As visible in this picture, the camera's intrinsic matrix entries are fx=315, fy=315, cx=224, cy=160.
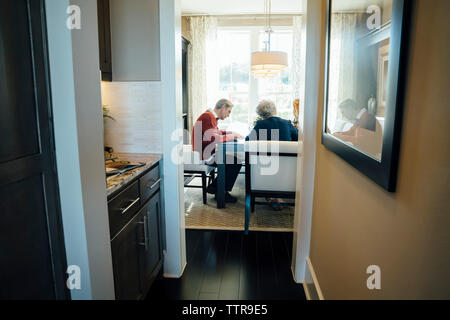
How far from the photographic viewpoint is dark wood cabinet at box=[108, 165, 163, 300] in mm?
1510

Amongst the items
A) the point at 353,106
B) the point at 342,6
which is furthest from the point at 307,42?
the point at 353,106

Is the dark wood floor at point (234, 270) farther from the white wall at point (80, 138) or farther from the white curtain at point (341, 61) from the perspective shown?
the white curtain at point (341, 61)

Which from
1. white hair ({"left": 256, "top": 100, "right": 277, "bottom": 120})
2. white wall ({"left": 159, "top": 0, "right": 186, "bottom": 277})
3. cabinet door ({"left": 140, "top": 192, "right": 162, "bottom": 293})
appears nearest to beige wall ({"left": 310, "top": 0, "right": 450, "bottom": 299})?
cabinet door ({"left": 140, "top": 192, "right": 162, "bottom": 293})

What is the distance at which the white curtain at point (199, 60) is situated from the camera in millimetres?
5996

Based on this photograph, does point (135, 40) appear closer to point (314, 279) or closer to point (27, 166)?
point (27, 166)

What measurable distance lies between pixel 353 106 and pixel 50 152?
114 centimetres

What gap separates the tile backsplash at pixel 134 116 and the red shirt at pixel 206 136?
1859 mm

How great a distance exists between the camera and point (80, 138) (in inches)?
42.6

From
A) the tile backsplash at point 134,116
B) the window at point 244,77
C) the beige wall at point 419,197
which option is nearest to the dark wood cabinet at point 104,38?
the tile backsplash at point 134,116

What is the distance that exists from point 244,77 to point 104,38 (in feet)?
14.9

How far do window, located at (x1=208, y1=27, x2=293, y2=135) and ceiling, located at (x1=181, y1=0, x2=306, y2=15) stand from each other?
A: 1.27ft

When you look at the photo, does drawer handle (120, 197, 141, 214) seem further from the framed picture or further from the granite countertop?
the framed picture

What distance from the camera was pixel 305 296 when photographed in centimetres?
214
